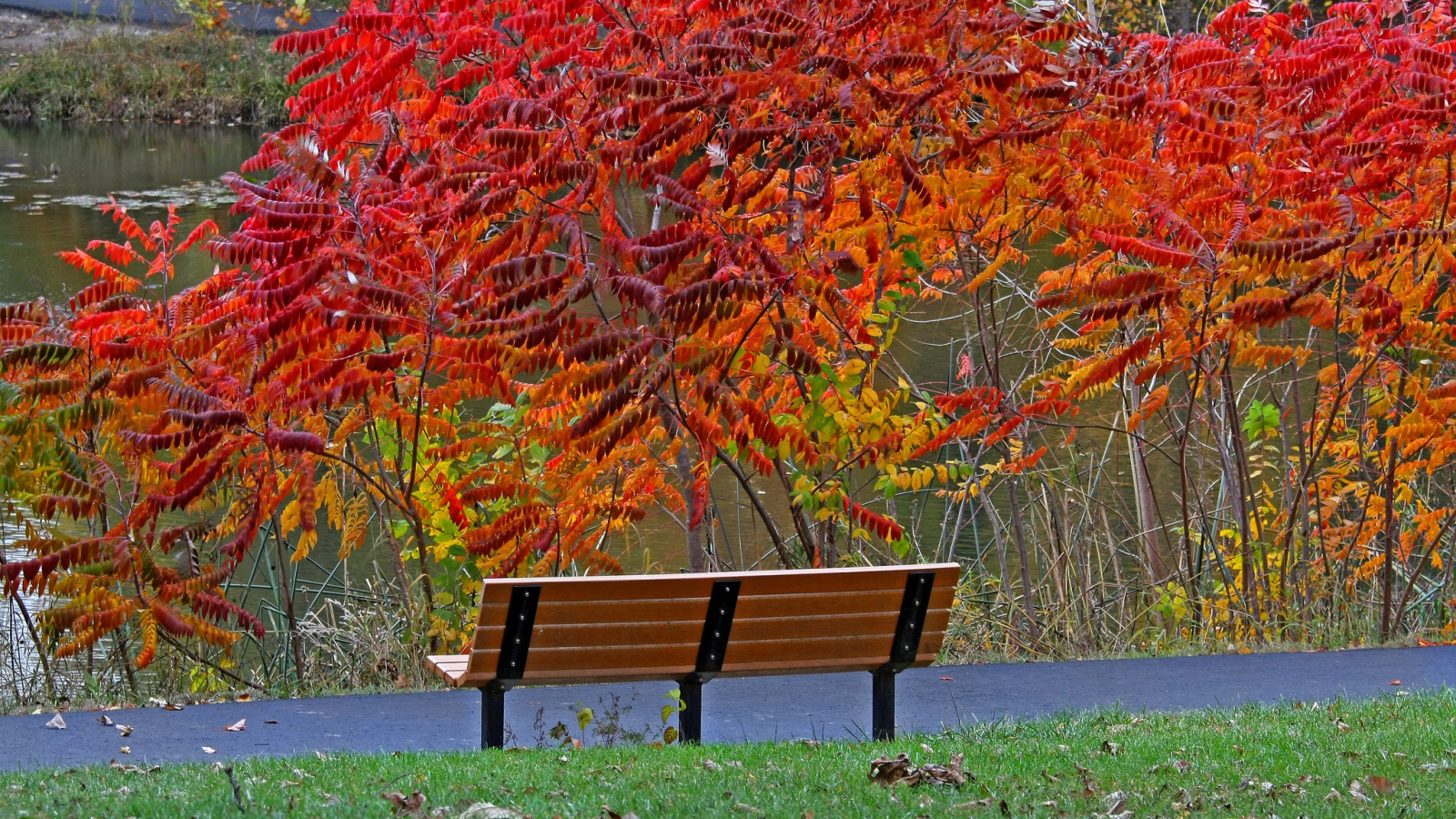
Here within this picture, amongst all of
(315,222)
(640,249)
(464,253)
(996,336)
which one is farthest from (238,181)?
(996,336)

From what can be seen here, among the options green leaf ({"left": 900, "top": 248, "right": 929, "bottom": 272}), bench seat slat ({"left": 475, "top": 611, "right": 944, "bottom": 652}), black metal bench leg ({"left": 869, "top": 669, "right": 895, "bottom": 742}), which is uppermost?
green leaf ({"left": 900, "top": 248, "right": 929, "bottom": 272})

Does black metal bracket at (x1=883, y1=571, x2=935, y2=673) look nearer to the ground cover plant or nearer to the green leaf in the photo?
the ground cover plant

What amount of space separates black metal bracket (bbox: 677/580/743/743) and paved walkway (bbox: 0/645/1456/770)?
0.76 ft

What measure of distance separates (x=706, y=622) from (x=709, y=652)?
12cm

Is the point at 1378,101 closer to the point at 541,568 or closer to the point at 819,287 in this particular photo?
the point at 819,287

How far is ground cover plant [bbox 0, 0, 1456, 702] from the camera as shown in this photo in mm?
6582

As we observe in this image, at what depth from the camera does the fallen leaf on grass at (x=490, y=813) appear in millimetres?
4211

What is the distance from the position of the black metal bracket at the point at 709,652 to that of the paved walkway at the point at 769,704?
231 millimetres

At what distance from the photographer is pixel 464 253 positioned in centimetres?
711

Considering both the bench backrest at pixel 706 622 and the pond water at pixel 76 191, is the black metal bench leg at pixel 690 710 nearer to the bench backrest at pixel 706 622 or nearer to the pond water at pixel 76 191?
the bench backrest at pixel 706 622

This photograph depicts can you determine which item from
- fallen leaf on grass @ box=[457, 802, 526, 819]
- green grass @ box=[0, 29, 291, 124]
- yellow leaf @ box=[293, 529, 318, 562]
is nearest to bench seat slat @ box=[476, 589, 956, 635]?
fallen leaf on grass @ box=[457, 802, 526, 819]

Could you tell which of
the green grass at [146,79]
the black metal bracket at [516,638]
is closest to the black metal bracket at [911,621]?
the black metal bracket at [516,638]

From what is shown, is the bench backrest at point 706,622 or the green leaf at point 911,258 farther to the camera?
the green leaf at point 911,258

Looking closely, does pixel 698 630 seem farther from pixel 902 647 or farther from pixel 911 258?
pixel 911 258
